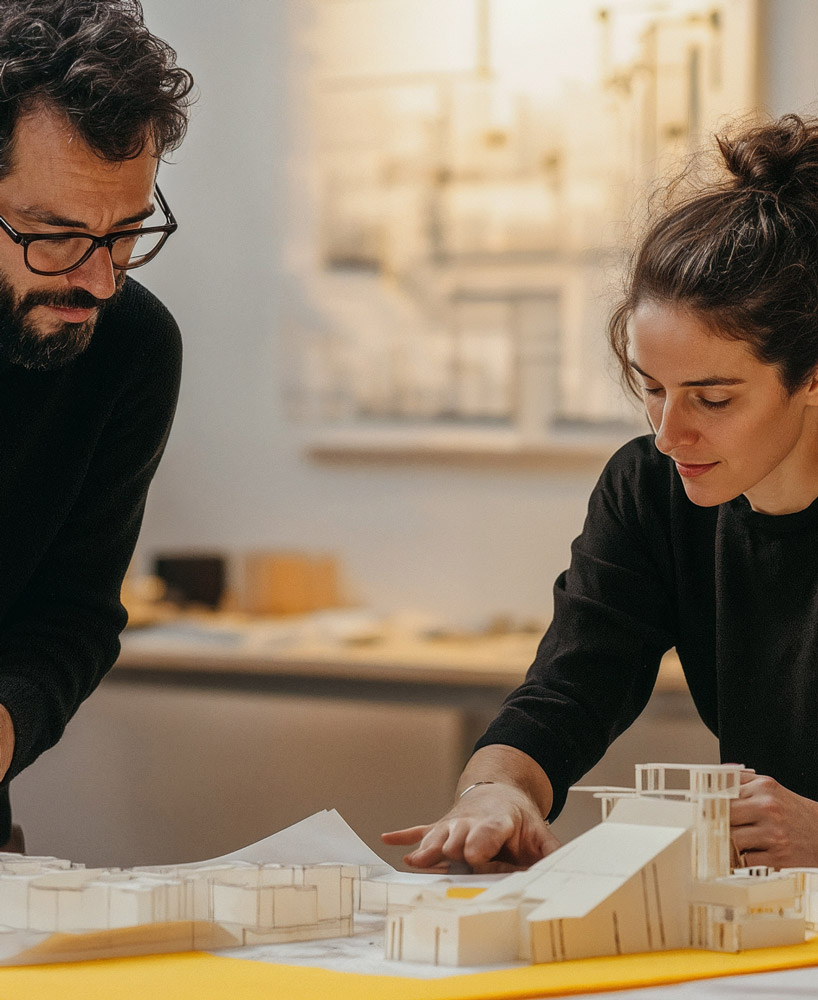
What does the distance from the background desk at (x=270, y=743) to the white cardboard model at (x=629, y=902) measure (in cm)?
164

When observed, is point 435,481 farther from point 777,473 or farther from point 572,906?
point 572,906

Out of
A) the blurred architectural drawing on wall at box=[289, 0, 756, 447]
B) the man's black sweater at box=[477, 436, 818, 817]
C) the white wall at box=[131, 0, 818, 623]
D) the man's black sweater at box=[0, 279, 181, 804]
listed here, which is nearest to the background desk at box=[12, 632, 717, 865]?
the white wall at box=[131, 0, 818, 623]

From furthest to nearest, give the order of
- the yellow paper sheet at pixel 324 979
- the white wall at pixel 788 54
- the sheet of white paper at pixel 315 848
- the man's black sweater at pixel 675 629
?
the white wall at pixel 788 54, the man's black sweater at pixel 675 629, the sheet of white paper at pixel 315 848, the yellow paper sheet at pixel 324 979

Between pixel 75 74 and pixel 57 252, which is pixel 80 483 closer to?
pixel 57 252

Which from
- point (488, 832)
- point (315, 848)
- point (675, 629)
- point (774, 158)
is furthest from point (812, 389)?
point (315, 848)

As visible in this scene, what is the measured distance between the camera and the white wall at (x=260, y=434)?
10.7ft

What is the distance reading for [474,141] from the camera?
3.16 meters

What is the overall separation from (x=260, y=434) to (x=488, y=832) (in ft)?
7.85

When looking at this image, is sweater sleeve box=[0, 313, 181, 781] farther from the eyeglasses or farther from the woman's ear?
the woman's ear

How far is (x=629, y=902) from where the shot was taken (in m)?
0.92

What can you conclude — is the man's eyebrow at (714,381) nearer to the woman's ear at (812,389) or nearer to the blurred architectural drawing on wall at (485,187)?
the woman's ear at (812,389)

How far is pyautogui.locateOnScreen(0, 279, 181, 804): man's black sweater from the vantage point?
148cm

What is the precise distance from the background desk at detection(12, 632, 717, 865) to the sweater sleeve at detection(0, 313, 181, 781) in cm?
121

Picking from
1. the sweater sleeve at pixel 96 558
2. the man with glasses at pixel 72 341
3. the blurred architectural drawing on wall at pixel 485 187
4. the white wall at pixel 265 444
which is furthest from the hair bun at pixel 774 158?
the white wall at pixel 265 444
